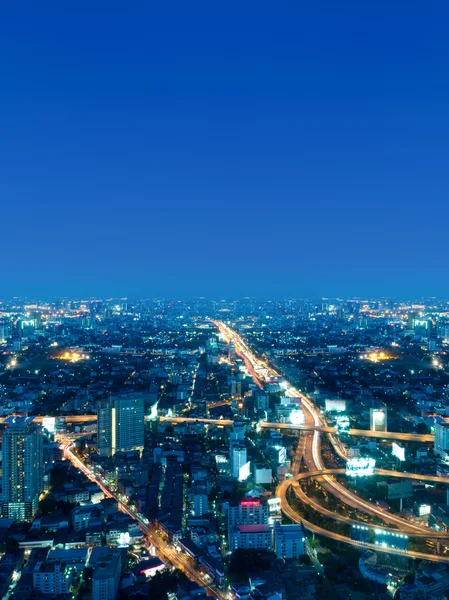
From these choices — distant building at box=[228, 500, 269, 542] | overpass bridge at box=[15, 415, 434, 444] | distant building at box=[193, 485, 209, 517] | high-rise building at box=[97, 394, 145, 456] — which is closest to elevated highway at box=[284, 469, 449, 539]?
distant building at box=[228, 500, 269, 542]

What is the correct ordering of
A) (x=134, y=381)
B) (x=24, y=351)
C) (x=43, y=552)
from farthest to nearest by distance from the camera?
(x=24, y=351) → (x=134, y=381) → (x=43, y=552)

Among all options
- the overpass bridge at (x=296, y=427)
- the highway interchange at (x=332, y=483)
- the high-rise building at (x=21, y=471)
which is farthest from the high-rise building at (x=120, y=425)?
the highway interchange at (x=332, y=483)

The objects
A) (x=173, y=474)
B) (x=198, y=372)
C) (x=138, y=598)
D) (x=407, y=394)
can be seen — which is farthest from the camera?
(x=198, y=372)

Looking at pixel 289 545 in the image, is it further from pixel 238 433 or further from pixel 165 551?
pixel 238 433

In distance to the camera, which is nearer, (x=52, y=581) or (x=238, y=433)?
(x=52, y=581)

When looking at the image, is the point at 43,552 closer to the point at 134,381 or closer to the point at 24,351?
the point at 134,381

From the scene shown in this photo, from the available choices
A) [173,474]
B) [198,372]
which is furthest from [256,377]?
[173,474]

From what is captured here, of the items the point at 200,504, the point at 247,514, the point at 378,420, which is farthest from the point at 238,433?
the point at 247,514
